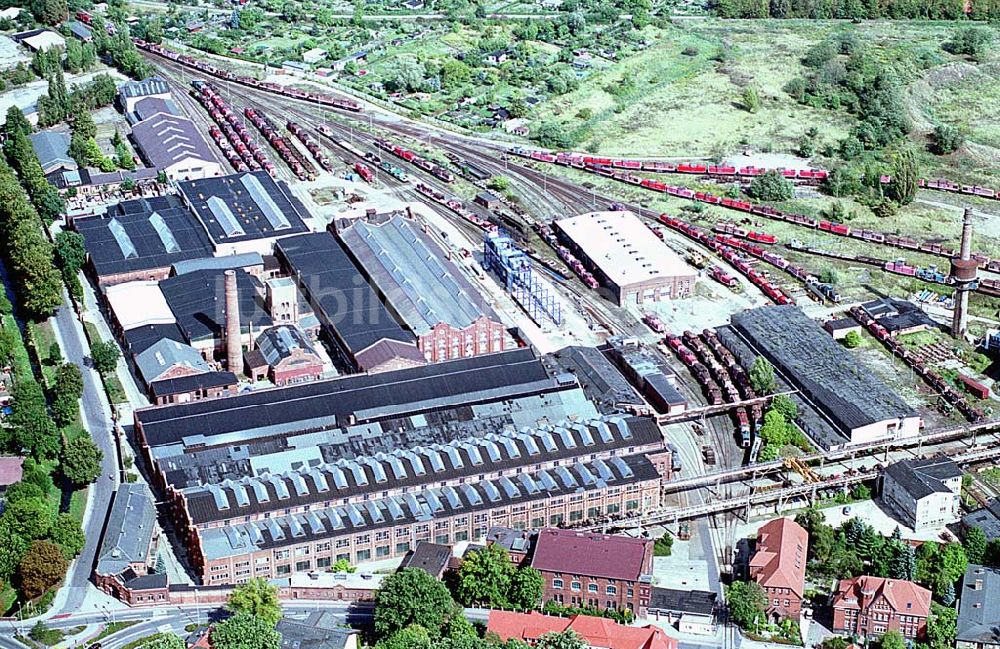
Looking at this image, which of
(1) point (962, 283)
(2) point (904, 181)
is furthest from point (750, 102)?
(1) point (962, 283)

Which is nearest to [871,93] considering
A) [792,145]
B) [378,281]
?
[792,145]

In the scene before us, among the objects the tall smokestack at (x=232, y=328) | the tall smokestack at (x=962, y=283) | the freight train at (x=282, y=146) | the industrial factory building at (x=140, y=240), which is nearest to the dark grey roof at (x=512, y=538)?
the tall smokestack at (x=232, y=328)

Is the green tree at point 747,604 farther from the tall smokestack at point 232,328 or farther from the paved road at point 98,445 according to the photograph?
the tall smokestack at point 232,328

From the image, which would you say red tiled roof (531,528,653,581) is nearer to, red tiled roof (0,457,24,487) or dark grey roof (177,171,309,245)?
red tiled roof (0,457,24,487)

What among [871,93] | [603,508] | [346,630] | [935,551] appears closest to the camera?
[346,630]

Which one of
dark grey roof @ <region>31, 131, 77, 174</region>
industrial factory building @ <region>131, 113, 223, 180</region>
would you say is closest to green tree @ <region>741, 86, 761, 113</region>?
industrial factory building @ <region>131, 113, 223, 180</region>

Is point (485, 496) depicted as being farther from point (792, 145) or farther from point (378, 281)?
point (792, 145)
